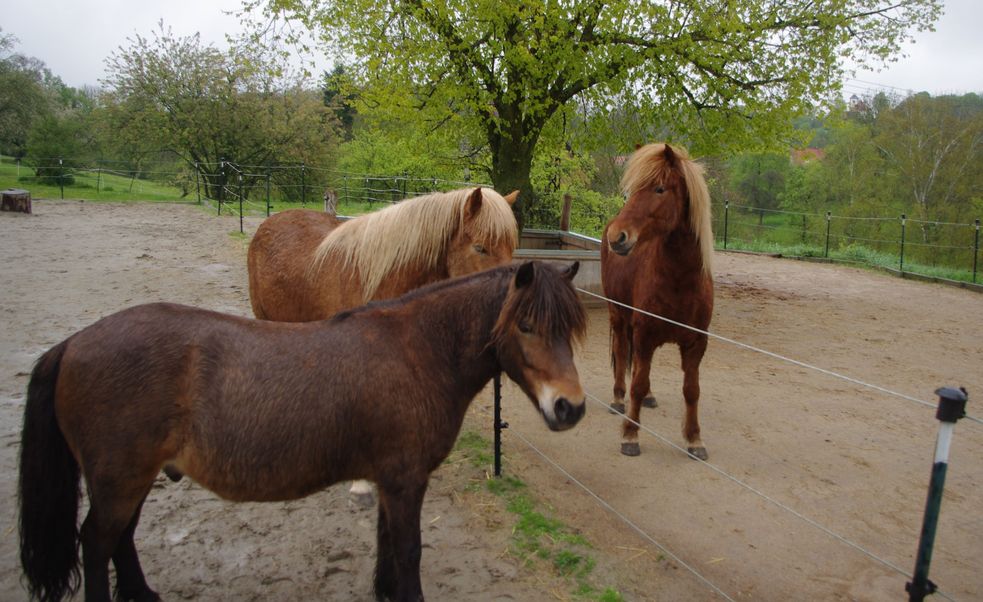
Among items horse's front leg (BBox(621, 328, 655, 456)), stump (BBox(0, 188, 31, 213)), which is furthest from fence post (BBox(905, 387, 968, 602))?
stump (BBox(0, 188, 31, 213))

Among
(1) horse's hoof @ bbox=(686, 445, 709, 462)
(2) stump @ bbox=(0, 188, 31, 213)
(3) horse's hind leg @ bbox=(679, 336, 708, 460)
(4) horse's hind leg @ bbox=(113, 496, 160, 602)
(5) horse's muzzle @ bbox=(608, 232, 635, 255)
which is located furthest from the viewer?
(2) stump @ bbox=(0, 188, 31, 213)

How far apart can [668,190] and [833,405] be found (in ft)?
11.1

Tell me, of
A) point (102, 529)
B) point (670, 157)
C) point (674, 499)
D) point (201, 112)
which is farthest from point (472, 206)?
point (201, 112)

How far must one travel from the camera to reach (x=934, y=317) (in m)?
10.4

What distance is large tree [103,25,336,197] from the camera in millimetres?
26344

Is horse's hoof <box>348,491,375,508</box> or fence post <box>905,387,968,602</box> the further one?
horse's hoof <box>348,491,375,508</box>

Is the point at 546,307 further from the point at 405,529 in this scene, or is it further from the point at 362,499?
the point at 362,499

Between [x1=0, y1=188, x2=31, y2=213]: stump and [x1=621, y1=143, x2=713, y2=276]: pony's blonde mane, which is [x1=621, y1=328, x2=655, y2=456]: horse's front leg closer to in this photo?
[x1=621, y1=143, x2=713, y2=276]: pony's blonde mane

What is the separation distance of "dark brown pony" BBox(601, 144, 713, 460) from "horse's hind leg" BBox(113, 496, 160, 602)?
131 inches

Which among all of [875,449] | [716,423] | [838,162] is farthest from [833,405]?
[838,162]

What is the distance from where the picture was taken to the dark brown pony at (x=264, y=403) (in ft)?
7.48

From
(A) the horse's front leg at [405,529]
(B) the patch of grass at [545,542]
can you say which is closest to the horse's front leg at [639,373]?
A: (B) the patch of grass at [545,542]

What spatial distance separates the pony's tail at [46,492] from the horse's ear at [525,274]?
6.12 ft

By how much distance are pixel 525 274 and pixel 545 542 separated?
5.98ft
